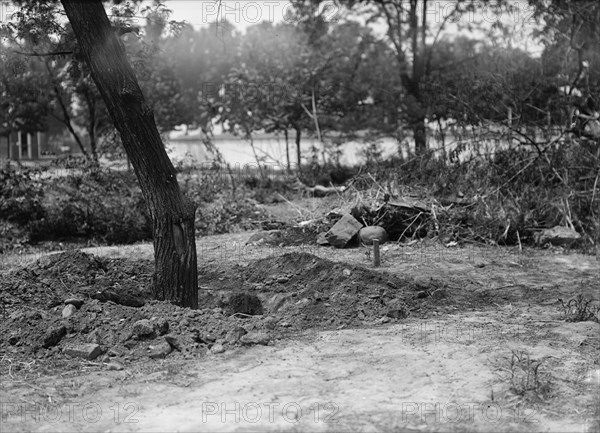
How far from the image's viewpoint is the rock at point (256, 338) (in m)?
5.93

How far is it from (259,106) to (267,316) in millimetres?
14747

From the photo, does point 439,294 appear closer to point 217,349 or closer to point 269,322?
point 269,322

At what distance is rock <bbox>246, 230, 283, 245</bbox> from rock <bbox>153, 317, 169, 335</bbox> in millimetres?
4699

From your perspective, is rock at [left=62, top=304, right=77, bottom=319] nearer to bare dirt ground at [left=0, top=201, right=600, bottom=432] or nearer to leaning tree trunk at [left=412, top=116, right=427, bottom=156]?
bare dirt ground at [left=0, top=201, right=600, bottom=432]

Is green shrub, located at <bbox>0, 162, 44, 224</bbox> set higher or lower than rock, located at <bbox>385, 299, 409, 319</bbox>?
higher

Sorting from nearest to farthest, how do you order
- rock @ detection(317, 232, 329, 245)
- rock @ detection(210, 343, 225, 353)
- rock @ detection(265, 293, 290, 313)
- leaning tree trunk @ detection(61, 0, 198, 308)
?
rock @ detection(210, 343, 225, 353)
leaning tree trunk @ detection(61, 0, 198, 308)
rock @ detection(265, 293, 290, 313)
rock @ detection(317, 232, 329, 245)

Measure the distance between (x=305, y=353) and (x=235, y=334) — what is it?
22.4 inches

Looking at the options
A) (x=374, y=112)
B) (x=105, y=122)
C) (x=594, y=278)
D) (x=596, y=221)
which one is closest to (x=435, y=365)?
(x=594, y=278)

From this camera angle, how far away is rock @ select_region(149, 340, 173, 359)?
5605 millimetres

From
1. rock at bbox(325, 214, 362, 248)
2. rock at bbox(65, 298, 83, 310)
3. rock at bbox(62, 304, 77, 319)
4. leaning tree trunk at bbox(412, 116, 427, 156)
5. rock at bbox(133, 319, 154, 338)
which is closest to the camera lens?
rock at bbox(133, 319, 154, 338)

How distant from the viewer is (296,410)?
465cm

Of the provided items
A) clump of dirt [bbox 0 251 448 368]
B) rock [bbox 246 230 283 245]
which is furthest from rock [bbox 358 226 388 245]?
clump of dirt [bbox 0 251 448 368]

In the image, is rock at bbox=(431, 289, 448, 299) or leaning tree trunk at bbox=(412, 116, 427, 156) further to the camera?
leaning tree trunk at bbox=(412, 116, 427, 156)

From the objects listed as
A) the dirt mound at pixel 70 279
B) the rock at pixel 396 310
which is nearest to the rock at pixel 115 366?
the dirt mound at pixel 70 279
